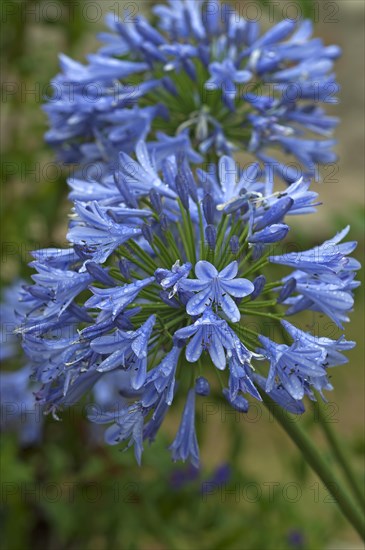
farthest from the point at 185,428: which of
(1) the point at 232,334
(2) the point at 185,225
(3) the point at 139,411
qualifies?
(2) the point at 185,225

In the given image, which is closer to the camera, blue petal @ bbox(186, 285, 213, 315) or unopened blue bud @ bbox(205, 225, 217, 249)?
blue petal @ bbox(186, 285, 213, 315)

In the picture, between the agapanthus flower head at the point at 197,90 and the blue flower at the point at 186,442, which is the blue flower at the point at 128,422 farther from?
the agapanthus flower head at the point at 197,90

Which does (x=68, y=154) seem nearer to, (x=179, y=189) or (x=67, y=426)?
(x=179, y=189)

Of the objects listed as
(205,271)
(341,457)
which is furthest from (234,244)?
(341,457)

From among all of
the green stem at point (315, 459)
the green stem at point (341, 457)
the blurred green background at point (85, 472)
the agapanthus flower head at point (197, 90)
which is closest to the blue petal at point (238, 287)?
the green stem at point (315, 459)

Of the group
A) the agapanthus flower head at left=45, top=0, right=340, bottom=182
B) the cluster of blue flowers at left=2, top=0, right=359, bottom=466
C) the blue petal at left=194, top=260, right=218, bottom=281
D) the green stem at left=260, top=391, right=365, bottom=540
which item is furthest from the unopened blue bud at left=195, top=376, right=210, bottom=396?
the agapanthus flower head at left=45, top=0, right=340, bottom=182

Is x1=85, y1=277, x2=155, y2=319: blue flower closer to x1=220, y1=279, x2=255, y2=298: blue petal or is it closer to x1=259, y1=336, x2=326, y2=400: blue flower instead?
x1=220, y1=279, x2=255, y2=298: blue petal
